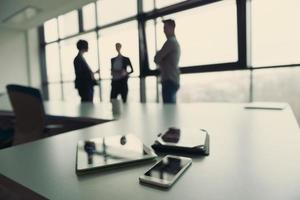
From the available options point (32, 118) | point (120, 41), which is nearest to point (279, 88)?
point (120, 41)

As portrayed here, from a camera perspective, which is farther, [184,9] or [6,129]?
[6,129]

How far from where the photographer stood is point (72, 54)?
111cm

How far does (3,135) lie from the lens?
1874 millimetres

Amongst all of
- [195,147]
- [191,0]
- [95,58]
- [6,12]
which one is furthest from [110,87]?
[6,12]

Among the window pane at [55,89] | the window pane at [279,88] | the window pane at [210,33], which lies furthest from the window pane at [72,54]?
the window pane at [279,88]

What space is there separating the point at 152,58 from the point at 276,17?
0.49 meters

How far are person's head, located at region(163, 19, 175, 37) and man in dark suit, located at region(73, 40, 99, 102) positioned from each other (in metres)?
0.39

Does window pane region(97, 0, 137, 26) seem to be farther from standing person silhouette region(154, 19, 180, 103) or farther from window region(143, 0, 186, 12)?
standing person silhouette region(154, 19, 180, 103)

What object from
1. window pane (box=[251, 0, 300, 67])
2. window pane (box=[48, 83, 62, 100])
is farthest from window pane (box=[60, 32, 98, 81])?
window pane (box=[251, 0, 300, 67])

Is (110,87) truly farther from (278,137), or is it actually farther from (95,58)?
(278,137)

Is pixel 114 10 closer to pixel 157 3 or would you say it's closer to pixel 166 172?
pixel 157 3

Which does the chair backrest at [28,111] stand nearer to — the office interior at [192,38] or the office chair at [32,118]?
the office chair at [32,118]

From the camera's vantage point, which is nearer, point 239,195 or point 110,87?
point 239,195

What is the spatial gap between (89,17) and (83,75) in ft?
1.01
